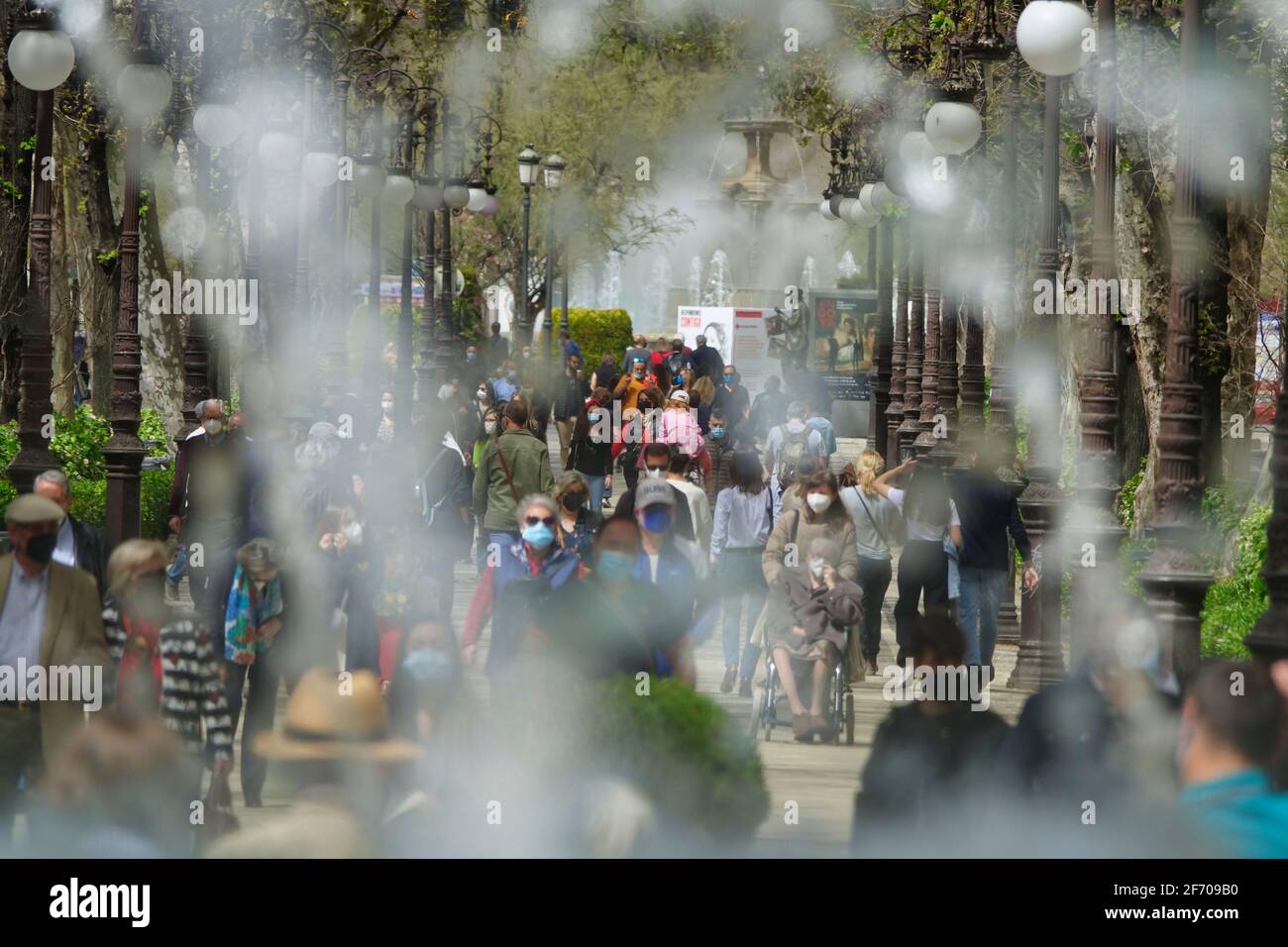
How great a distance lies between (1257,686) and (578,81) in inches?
2103

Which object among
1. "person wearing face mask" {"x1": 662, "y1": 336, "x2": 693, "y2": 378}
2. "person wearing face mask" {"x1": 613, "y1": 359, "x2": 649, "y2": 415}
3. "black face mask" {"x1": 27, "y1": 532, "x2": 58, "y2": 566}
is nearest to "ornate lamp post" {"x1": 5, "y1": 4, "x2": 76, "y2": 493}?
"black face mask" {"x1": 27, "y1": 532, "x2": 58, "y2": 566}

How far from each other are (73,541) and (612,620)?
103 inches

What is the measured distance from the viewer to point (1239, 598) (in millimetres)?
14539

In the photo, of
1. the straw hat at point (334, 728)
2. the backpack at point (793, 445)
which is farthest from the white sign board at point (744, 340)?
the straw hat at point (334, 728)

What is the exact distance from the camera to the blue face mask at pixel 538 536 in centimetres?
1025

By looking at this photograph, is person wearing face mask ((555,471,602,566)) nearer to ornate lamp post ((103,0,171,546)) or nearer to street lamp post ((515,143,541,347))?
ornate lamp post ((103,0,171,546))

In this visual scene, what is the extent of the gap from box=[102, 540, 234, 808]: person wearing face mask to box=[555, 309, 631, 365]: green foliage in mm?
54609

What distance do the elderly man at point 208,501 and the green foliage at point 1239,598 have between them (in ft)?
Result: 20.0

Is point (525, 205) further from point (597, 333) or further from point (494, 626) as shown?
point (494, 626)

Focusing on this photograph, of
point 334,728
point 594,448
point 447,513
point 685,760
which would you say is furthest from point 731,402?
point 334,728

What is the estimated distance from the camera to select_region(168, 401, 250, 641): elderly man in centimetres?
1431
